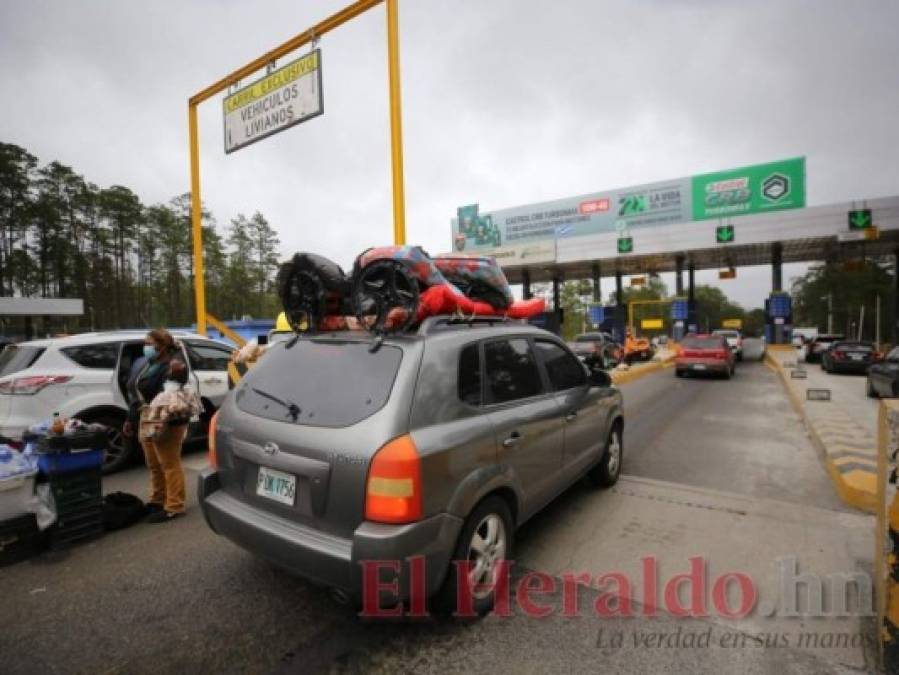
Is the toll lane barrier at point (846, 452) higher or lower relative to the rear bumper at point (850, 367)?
higher

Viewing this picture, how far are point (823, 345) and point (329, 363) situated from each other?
79.6 ft

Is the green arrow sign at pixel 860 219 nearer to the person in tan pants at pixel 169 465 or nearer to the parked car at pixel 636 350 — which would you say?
the parked car at pixel 636 350

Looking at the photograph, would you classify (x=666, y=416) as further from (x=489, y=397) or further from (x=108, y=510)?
(x=108, y=510)

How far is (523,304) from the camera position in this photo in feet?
14.1

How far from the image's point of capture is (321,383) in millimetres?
2643

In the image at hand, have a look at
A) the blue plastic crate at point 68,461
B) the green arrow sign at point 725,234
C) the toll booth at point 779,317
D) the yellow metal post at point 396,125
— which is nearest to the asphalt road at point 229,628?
the blue plastic crate at point 68,461

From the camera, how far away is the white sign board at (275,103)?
20.9 feet

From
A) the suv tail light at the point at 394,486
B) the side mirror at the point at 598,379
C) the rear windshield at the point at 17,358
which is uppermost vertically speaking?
the rear windshield at the point at 17,358

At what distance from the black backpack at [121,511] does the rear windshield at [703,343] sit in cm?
1580

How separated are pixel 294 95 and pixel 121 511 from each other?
5669 mm

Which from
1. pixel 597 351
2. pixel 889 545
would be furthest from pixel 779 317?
pixel 889 545

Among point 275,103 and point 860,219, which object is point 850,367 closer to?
point 860,219

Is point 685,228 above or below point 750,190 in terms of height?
below

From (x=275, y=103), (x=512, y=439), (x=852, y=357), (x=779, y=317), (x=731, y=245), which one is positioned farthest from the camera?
(x=779, y=317)
